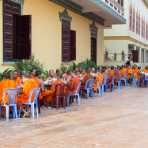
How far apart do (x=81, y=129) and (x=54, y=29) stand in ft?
31.3

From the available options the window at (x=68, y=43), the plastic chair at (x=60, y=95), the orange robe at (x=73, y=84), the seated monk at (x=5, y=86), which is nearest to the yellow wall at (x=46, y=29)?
the window at (x=68, y=43)

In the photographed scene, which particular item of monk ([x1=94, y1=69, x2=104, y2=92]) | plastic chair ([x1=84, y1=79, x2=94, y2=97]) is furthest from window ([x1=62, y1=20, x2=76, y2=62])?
plastic chair ([x1=84, y1=79, x2=94, y2=97])

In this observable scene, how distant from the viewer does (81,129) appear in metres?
9.94

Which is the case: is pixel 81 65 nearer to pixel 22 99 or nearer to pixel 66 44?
pixel 66 44

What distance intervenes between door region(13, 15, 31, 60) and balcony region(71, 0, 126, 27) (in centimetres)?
667

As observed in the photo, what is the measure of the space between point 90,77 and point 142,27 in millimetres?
31477

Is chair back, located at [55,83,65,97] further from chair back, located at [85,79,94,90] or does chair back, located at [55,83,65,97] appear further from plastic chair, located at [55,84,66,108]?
chair back, located at [85,79,94,90]

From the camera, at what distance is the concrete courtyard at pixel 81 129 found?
8.34m

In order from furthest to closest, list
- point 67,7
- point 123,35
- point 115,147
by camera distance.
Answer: point 123,35, point 67,7, point 115,147

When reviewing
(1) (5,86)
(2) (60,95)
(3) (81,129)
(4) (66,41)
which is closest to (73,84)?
(2) (60,95)

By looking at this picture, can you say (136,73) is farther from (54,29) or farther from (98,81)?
(54,29)

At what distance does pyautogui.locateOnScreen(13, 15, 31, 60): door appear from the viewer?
46.6 ft

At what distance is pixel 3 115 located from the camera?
38.6 ft

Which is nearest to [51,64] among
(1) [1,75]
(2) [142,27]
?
(1) [1,75]
